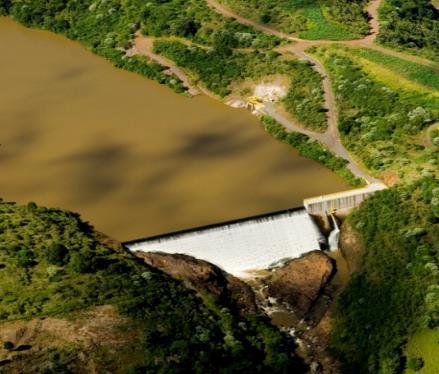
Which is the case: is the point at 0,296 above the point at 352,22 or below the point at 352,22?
below

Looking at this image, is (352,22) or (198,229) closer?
(198,229)

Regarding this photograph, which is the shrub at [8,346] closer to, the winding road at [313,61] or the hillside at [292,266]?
the hillside at [292,266]

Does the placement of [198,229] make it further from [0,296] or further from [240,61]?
[240,61]

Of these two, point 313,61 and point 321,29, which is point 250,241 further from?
point 321,29

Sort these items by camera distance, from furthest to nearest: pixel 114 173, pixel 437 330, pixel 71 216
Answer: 1. pixel 114 173
2. pixel 71 216
3. pixel 437 330

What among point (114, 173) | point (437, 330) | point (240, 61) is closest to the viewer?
point (437, 330)

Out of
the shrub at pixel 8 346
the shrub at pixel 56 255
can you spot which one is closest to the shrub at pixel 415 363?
the shrub at pixel 56 255

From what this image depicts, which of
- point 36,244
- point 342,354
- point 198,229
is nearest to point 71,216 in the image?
point 36,244

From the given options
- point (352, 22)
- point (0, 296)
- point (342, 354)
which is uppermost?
point (352, 22)

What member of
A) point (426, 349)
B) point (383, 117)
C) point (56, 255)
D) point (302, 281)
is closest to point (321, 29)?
point (383, 117)
